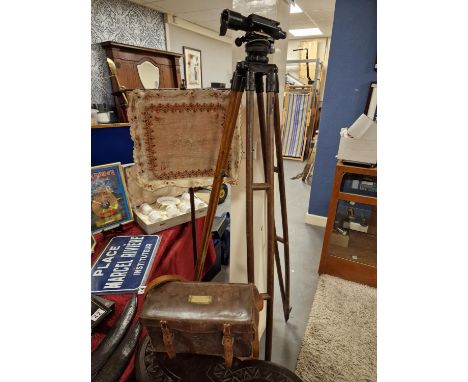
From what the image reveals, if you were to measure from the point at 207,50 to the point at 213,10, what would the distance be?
1657mm

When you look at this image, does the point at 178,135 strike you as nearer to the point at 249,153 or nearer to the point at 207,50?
the point at 249,153

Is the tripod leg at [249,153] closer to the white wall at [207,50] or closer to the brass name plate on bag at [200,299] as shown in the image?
the brass name plate on bag at [200,299]

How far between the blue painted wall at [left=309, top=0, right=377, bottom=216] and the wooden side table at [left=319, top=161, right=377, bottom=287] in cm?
86

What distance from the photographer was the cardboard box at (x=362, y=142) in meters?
1.77

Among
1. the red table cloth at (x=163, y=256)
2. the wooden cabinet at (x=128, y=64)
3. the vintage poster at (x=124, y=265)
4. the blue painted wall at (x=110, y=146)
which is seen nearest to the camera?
the red table cloth at (x=163, y=256)

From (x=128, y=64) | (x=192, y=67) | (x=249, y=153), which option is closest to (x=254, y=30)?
(x=249, y=153)

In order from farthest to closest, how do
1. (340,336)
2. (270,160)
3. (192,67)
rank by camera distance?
(192,67) < (340,336) < (270,160)

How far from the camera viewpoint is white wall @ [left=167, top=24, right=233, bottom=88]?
4.41 metres

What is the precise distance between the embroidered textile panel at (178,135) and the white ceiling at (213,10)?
273 cm

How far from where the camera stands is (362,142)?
1.79m

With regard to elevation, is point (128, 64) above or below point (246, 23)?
above

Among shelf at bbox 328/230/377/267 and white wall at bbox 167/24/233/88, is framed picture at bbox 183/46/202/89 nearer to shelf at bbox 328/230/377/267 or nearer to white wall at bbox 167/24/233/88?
white wall at bbox 167/24/233/88

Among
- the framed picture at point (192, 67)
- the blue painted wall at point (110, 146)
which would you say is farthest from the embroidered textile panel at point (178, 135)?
the framed picture at point (192, 67)
